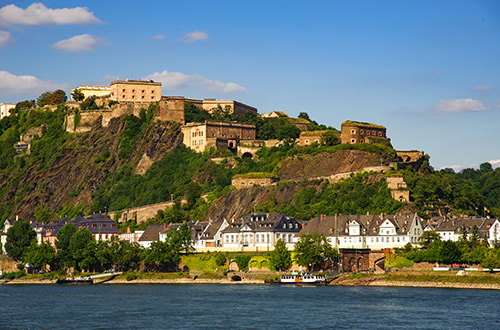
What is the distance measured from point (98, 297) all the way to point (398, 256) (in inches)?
1265

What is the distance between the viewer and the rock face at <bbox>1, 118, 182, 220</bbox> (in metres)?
151

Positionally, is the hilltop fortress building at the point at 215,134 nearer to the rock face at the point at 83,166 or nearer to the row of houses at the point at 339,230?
the rock face at the point at 83,166

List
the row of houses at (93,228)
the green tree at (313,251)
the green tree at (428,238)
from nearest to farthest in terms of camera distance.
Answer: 1. the green tree at (313,251)
2. the green tree at (428,238)
3. the row of houses at (93,228)

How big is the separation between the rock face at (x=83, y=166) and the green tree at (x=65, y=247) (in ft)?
131

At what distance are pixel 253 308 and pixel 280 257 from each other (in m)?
24.6

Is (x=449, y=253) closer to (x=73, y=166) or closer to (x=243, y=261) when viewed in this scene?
(x=243, y=261)

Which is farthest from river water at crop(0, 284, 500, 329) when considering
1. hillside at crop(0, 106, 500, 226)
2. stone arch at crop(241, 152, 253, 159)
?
stone arch at crop(241, 152, 253, 159)

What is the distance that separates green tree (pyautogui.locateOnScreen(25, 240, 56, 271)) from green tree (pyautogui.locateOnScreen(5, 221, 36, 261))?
2169 mm

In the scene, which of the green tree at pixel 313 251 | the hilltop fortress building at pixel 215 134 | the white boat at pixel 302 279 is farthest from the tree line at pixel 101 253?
the hilltop fortress building at pixel 215 134

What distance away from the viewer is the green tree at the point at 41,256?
105m

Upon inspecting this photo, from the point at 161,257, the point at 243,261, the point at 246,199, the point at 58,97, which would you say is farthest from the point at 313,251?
the point at 58,97

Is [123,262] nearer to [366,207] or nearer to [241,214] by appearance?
[241,214]

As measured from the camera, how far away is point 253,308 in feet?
224

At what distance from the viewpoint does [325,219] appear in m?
99.6
